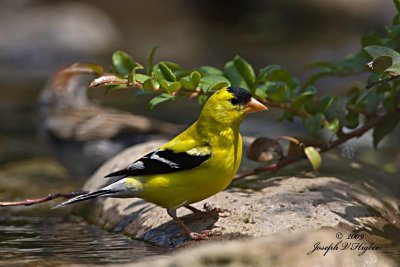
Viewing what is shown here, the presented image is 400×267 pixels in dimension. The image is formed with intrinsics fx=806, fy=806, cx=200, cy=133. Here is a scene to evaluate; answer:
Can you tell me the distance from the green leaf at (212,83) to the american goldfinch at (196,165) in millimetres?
312

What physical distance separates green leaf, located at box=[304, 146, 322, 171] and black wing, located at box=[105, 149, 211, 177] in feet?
3.20

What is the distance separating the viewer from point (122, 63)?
5602 millimetres

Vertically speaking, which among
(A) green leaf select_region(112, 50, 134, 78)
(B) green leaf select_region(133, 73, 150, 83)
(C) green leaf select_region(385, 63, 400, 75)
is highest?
(C) green leaf select_region(385, 63, 400, 75)

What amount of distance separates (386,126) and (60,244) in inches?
97.8

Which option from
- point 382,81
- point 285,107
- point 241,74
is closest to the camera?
point 382,81

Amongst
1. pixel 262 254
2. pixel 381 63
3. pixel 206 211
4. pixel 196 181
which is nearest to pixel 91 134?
pixel 206 211

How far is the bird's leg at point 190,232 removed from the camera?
4671mm

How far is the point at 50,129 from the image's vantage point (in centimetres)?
932

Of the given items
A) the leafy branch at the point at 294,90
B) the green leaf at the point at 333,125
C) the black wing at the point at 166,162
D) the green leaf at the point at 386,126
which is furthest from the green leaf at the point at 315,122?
the black wing at the point at 166,162

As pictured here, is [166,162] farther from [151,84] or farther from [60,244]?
[60,244]

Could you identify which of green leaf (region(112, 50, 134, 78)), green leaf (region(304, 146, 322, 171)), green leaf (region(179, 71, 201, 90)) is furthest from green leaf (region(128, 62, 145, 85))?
green leaf (region(304, 146, 322, 171))

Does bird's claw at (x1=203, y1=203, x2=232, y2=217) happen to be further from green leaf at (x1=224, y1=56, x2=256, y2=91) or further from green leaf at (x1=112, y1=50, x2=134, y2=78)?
green leaf at (x1=112, y1=50, x2=134, y2=78)

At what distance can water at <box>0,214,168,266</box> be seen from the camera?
177 inches

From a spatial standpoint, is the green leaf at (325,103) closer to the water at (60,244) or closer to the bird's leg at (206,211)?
the bird's leg at (206,211)
